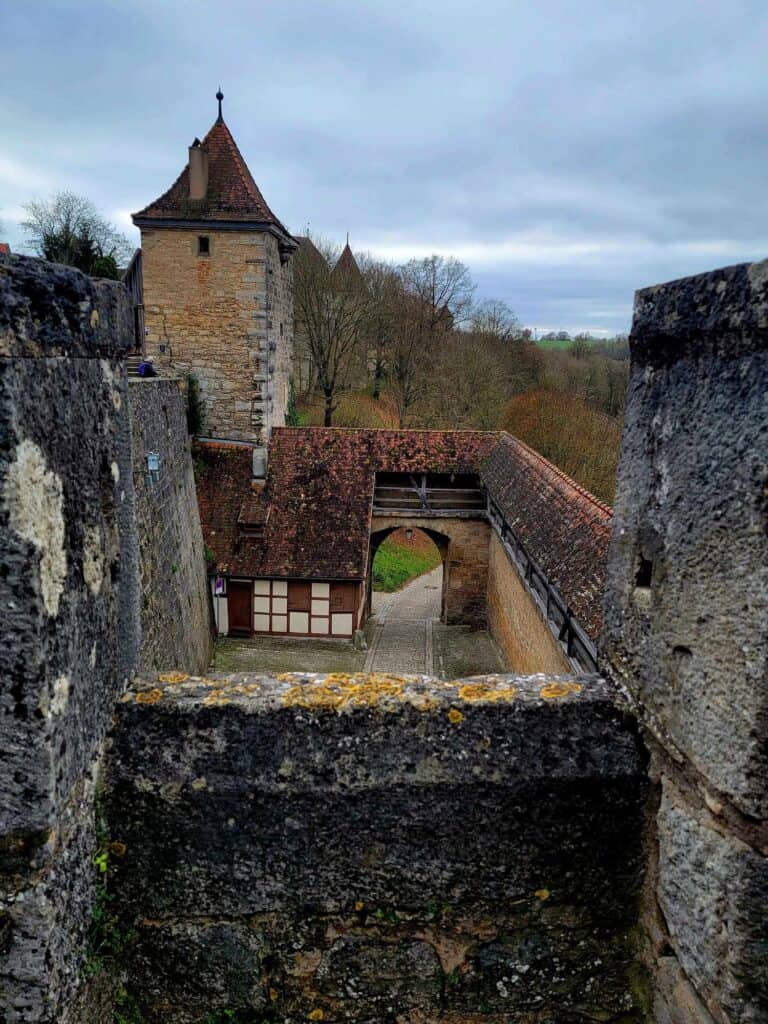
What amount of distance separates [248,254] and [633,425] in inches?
643

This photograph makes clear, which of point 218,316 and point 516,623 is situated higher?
point 218,316

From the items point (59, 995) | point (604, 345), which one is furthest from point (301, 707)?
point (604, 345)

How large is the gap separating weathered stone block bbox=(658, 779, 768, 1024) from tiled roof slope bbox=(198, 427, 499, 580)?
14112 mm

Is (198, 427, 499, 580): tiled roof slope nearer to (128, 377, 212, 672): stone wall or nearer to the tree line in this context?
(128, 377, 212, 672): stone wall

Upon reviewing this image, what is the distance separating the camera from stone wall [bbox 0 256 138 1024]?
167cm

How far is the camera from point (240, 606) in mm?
16703

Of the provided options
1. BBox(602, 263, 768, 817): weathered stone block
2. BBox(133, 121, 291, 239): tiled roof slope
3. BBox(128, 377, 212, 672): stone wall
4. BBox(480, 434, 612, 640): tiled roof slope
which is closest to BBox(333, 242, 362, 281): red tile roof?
BBox(133, 121, 291, 239): tiled roof slope

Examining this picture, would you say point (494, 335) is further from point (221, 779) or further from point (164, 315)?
point (221, 779)

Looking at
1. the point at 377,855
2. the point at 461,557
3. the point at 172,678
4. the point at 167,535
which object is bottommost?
the point at 461,557

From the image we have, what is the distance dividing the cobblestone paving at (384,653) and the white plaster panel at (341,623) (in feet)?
0.92

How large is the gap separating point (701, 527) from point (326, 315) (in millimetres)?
30472

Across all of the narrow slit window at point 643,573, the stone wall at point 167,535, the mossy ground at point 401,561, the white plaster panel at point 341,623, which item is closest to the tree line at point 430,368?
the mossy ground at point 401,561

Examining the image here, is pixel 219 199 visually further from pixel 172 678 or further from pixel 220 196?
pixel 172 678

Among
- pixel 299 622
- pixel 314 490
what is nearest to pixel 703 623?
pixel 299 622
